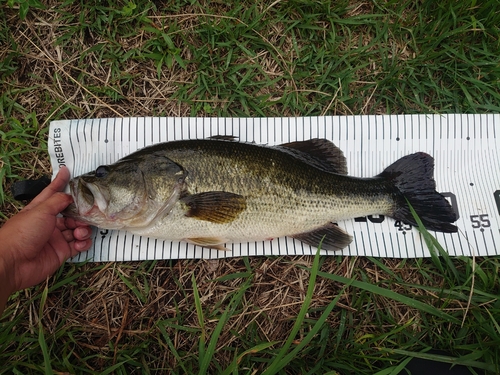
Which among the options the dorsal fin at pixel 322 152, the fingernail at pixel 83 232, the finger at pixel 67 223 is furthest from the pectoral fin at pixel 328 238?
the finger at pixel 67 223

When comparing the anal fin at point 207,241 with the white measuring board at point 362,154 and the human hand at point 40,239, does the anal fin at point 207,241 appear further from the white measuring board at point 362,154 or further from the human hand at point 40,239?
the human hand at point 40,239

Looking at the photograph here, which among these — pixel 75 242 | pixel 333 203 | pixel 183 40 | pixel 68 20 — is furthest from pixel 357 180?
pixel 68 20

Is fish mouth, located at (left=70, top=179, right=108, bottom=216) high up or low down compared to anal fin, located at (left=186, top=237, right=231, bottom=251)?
up

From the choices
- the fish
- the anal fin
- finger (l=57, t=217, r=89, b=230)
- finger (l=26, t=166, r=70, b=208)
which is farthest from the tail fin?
finger (l=26, t=166, r=70, b=208)

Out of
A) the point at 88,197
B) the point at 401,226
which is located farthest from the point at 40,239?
the point at 401,226

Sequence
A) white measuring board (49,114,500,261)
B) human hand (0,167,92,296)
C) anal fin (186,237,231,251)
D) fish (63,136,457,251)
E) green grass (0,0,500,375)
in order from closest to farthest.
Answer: human hand (0,167,92,296), fish (63,136,457,251), anal fin (186,237,231,251), green grass (0,0,500,375), white measuring board (49,114,500,261)

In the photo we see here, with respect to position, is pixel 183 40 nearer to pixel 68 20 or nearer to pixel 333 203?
pixel 68 20

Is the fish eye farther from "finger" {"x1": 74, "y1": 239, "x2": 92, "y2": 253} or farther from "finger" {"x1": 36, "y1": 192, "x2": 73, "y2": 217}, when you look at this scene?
"finger" {"x1": 74, "y1": 239, "x2": 92, "y2": 253}
